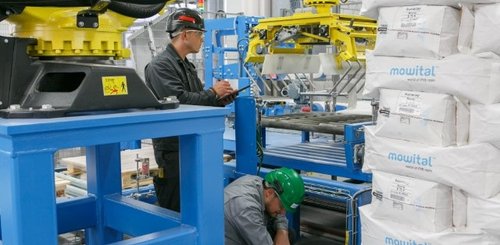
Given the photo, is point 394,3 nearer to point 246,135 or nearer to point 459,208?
point 459,208

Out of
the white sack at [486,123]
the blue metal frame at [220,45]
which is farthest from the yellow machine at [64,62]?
the blue metal frame at [220,45]

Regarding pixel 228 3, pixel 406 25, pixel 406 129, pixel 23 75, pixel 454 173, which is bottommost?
pixel 454 173

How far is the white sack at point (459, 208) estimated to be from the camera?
88.7 inches

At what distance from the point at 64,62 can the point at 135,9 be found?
325 millimetres

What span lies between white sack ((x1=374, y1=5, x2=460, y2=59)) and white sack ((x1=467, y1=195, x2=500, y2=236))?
0.60m

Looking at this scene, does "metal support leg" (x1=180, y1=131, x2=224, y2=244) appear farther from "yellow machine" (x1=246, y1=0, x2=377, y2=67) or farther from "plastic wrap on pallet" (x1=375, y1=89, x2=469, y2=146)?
"yellow machine" (x1=246, y1=0, x2=377, y2=67)

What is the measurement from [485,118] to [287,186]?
1657mm

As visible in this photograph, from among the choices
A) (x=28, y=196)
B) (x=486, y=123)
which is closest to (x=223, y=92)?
(x=486, y=123)

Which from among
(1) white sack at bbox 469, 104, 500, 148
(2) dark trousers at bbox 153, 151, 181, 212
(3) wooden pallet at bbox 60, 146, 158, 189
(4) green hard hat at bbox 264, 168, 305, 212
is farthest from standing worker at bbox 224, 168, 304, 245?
(1) white sack at bbox 469, 104, 500, 148

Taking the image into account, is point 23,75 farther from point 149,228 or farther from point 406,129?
point 406,129

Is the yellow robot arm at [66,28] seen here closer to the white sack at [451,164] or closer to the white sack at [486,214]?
the white sack at [451,164]

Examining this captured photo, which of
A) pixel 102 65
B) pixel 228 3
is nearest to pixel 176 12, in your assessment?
pixel 102 65

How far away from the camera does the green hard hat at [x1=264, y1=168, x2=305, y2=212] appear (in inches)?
141

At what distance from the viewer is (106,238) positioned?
2527 mm
